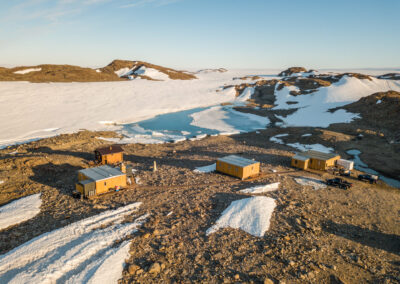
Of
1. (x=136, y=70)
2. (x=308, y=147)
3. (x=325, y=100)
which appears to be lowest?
(x=308, y=147)

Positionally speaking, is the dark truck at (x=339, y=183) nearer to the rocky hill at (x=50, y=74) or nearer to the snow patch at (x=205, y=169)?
the snow patch at (x=205, y=169)

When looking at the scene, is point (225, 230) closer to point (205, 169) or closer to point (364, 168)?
point (205, 169)

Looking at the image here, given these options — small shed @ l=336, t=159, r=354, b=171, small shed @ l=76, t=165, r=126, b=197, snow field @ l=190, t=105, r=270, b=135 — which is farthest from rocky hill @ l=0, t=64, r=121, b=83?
small shed @ l=336, t=159, r=354, b=171

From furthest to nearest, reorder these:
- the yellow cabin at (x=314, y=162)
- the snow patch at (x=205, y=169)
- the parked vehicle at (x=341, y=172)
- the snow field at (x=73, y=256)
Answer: the yellow cabin at (x=314, y=162)
the parked vehicle at (x=341, y=172)
the snow patch at (x=205, y=169)
the snow field at (x=73, y=256)

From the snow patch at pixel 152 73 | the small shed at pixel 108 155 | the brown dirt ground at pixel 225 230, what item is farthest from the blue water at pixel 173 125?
the snow patch at pixel 152 73

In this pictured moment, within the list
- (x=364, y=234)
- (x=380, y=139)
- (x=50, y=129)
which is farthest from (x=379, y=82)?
(x=50, y=129)

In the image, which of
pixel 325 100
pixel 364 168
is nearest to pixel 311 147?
pixel 364 168
